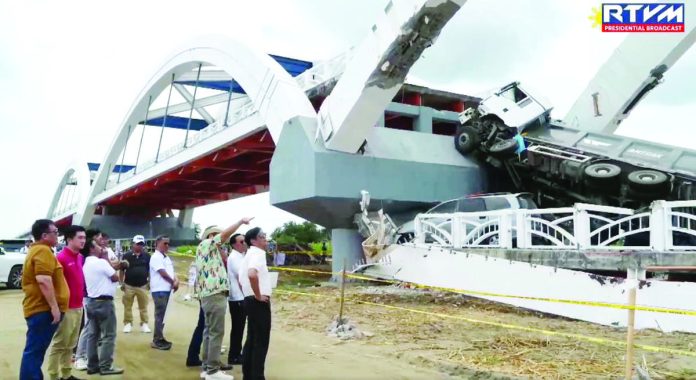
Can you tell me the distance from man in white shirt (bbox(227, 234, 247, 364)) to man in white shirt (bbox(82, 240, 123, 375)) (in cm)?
132

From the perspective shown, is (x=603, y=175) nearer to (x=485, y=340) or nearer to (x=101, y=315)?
(x=485, y=340)

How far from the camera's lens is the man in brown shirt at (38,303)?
5324 mm

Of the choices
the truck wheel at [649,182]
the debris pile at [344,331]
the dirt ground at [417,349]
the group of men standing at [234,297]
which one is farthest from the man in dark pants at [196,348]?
the truck wheel at [649,182]

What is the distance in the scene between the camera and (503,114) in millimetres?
18688

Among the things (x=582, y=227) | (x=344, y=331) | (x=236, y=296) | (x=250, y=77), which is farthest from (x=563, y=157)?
(x=236, y=296)

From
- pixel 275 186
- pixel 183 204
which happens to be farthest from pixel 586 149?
pixel 183 204

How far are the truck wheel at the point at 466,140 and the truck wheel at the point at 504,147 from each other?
775 millimetres

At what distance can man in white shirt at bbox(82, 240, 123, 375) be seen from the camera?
6.71 m

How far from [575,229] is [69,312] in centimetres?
810

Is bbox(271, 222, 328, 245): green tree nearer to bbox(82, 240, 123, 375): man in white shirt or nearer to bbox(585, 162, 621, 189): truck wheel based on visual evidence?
bbox(585, 162, 621, 189): truck wheel

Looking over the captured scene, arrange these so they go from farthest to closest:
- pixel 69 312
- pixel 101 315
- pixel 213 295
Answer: pixel 101 315
pixel 213 295
pixel 69 312

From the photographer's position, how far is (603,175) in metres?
15.1

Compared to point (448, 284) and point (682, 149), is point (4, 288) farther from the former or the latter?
point (682, 149)

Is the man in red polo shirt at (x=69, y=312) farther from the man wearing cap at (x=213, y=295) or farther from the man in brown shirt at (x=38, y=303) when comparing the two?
the man wearing cap at (x=213, y=295)
